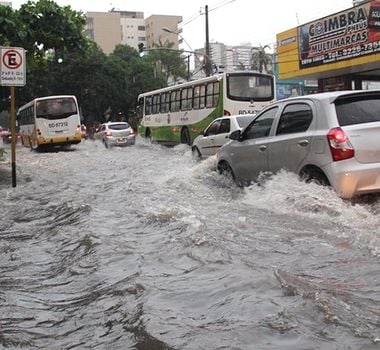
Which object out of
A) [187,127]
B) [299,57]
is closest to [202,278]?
[187,127]

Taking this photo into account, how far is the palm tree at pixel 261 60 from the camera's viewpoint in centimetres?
5900

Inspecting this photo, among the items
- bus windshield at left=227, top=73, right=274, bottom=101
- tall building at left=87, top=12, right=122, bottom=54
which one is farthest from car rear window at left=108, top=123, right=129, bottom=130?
tall building at left=87, top=12, right=122, bottom=54

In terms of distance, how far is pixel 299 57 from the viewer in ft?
83.6

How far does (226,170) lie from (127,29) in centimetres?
11057

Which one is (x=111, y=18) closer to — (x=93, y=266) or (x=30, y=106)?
(x=30, y=106)

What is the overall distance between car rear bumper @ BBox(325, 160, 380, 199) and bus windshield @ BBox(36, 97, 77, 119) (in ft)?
70.5

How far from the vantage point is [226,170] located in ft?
31.6

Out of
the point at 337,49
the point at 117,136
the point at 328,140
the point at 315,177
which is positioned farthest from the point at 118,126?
the point at 328,140

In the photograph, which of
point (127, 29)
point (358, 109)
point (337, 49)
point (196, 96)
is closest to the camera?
point (358, 109)

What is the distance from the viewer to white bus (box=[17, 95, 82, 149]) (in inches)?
1033

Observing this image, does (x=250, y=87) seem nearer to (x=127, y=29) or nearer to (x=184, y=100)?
(x=184, y=100)

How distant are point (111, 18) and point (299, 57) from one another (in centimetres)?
8457

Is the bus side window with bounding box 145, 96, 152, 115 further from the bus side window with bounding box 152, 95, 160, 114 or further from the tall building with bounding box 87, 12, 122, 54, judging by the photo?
the tall building with bounding box 87, 12, 122, 54

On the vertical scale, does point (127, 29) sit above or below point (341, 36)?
above
